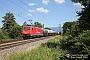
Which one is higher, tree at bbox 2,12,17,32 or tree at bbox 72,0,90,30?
tree at bbox 2,12,17,32

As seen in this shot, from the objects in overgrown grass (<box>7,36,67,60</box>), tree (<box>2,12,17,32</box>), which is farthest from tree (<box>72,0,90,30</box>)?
tree (<box>2,12,17,32</box>)

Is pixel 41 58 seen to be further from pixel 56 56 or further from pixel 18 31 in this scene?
pixel 18 31

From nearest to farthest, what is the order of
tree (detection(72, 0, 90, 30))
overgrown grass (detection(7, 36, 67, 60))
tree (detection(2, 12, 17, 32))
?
overgrown grass (detection(7, 36, 67, 60))
tree (detection(72, 0, 90, 30))
tree (detection(2, 12, 17, 32))

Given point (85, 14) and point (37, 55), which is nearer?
point (37, 55)

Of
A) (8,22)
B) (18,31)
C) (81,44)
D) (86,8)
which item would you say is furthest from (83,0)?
(8,22)

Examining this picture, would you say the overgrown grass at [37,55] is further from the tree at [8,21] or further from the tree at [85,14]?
the tree at [8,21]

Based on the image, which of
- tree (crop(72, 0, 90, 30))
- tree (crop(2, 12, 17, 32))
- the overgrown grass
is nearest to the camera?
the overgrown grass

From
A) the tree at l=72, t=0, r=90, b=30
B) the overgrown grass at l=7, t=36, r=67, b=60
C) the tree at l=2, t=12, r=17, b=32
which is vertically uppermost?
the tree at l=2, t=12, r=17, b=32

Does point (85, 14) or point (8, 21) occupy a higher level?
point (8, 21)

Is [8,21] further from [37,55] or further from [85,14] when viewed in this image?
[37,55]

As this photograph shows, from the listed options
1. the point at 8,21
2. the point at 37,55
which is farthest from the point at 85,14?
the point at 8,21

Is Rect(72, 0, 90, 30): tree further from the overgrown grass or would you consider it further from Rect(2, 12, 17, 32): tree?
Rect(2, 12, 17, 32): tree

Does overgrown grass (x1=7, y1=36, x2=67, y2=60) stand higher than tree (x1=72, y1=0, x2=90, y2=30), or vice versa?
tree (x1=72, y1=0, x2=90, y2=30)

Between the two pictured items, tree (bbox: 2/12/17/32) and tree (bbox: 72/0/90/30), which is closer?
tree (bbox: 72/0/90/30)
